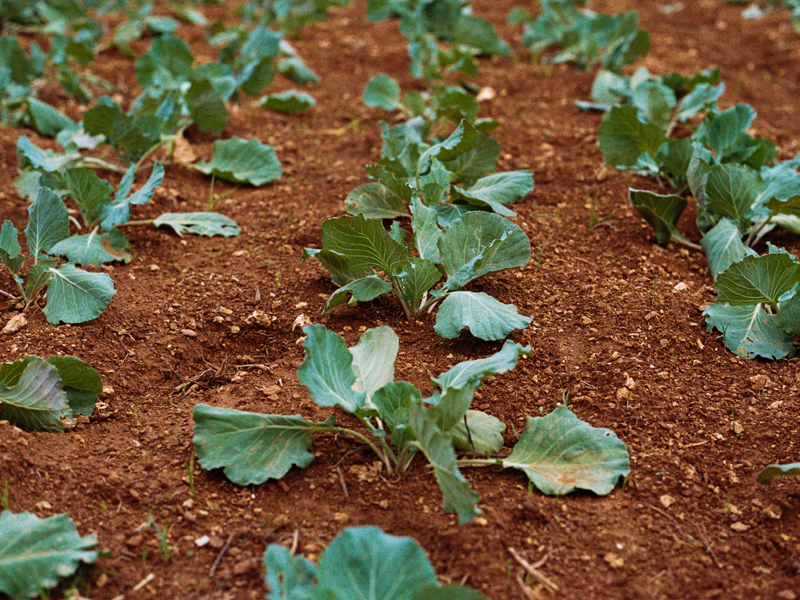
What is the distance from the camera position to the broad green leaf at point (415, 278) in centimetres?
247

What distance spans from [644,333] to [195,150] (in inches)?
92.0

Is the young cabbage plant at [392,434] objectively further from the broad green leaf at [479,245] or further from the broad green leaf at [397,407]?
the broad green leaf at [479,245]

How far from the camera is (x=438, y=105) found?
3854 millimetres

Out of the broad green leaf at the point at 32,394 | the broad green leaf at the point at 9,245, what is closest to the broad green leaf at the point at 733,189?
the broad green leaf at the point at 32,394

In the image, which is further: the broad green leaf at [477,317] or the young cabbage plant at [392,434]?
the broad green leaf at [477,317]

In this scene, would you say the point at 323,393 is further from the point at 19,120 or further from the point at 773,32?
the point at 773,32

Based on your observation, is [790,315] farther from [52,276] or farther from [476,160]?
[52,276]

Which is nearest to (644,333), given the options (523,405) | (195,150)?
(523,405)

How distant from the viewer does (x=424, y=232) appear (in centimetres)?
270

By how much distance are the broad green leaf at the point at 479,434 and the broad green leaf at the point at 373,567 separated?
52 centimetres

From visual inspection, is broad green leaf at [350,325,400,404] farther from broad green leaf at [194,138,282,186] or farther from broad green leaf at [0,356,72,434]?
broad green leaf at [194,138,282,186]

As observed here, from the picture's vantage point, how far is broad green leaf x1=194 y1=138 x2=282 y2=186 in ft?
11.7

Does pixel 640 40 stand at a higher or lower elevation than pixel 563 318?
higher

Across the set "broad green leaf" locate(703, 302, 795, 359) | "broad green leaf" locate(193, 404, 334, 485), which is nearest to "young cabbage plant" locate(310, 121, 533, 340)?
"broad green leaf" locate(193, 404, 334, 485)
